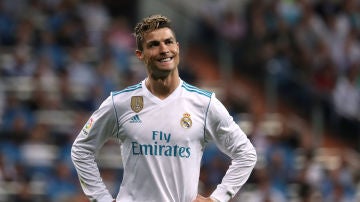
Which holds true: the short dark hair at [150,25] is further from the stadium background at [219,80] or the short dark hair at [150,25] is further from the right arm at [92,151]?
the stadium background at [219,80]

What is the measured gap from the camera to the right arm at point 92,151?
711 centimetres

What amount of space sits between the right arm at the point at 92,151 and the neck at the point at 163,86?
298 mm

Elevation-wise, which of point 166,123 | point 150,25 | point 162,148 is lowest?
point 162,148

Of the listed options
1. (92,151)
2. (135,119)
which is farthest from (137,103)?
(92,151)

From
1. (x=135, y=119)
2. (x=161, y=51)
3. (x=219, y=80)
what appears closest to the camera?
(x=161, y=51)

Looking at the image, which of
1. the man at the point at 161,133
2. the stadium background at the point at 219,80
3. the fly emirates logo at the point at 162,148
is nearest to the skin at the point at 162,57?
the man at the point at 161,133


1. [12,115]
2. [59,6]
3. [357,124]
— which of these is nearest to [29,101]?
[12,115]

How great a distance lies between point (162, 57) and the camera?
6.91 metres

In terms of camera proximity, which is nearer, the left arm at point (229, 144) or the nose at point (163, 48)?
the nose at point (163, 48)

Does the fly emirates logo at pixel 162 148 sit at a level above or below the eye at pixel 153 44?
below

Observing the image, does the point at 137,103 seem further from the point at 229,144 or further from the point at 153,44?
the point at 229,144

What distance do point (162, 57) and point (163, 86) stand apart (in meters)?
0.22

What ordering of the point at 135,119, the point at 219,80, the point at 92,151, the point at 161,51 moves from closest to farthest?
the point at 161,51 < the point at 135,119 < the point at 92,151 < the point at 219,80

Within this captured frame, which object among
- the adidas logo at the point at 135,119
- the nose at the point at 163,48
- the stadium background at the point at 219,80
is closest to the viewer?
the nose at the point at 163,48
